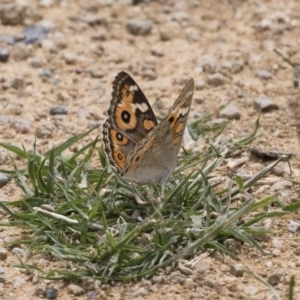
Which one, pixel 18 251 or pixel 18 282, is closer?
pixel 18 282

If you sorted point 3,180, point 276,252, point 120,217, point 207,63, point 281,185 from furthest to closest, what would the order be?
point 207,63
point 3,180
point 281,185
point 120,217
point 276,252

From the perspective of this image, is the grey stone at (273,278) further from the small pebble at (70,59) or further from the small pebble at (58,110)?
the small pebble at (70,59)

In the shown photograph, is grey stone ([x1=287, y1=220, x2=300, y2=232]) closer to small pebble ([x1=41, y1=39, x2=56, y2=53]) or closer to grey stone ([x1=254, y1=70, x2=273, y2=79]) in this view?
grey stone ([x1=254, y1=70, x2=273, y2=79])

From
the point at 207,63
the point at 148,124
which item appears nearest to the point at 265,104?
the point at 207,63

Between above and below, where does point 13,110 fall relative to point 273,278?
above

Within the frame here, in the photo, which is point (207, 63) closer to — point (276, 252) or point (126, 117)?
point (126, 117)

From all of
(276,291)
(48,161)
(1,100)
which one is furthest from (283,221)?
(1,100)

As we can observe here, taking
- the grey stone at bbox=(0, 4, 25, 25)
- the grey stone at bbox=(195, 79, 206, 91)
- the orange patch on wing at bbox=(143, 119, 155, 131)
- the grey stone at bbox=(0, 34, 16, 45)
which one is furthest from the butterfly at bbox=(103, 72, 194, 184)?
the grey stone at bbox=(0, 4, 25, 25)
